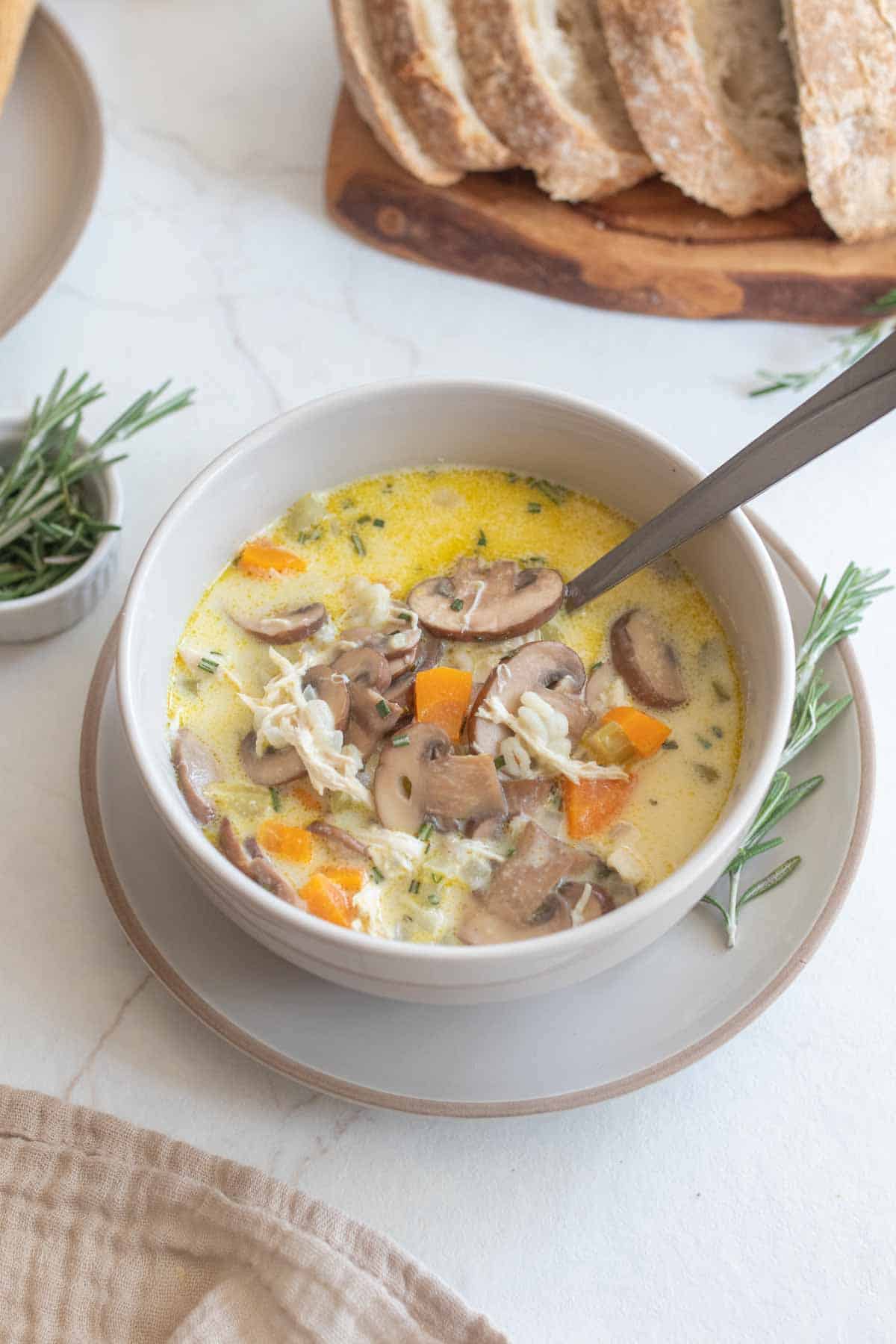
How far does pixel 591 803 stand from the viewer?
2.26 meters

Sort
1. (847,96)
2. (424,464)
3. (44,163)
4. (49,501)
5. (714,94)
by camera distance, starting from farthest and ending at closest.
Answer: (44,163) → (714,94) → (847,96) → (49,501) → (424,464)

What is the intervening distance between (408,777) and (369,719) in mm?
131

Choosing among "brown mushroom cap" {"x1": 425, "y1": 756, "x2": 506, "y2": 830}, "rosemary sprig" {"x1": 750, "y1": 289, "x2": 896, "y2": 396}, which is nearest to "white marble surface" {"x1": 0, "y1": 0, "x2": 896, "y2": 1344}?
"rosemary sprig" {"x1": 750, "y1": 289, "x2": 896, "y2": 396}

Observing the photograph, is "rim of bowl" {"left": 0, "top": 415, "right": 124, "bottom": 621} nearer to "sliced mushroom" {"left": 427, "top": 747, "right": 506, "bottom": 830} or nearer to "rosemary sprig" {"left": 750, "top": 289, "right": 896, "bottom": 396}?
"sliced mushroom" {"left": 427, "top": 747, "right": 506, "bottom": 830}

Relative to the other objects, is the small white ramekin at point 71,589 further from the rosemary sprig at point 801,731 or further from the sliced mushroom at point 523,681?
the rosemary sprig at point 801,731

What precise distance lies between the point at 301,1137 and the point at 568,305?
2.06m

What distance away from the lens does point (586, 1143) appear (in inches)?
92.4

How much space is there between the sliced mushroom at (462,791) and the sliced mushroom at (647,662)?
33 cm

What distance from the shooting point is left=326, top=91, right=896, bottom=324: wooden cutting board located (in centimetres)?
318

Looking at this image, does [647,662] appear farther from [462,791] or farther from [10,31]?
[10,31]

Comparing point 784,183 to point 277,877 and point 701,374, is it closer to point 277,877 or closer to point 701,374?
point 701,374

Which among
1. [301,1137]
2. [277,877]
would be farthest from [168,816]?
[301,1137]

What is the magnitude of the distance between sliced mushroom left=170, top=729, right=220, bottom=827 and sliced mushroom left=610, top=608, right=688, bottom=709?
0.76 m

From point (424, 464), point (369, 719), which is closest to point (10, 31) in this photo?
point (424, 464)
